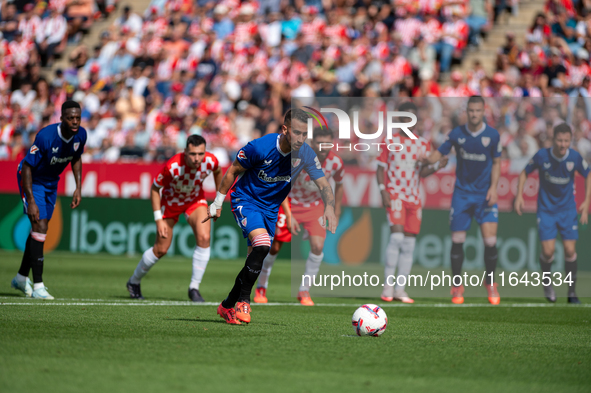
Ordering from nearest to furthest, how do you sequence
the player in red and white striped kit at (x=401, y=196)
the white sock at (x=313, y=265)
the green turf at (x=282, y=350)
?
1. the green turf at (x=282, y=350)
2. the white sock at (x=313, y=265)
3. the player in red and white striped kit at (x=401, y=196)


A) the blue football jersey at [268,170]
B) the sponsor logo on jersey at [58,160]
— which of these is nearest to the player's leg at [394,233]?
the blue football jersey at [268,170]

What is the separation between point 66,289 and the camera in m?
10.8

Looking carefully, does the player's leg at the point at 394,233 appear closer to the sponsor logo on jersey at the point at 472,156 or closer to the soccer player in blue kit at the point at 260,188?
the sponsor logo on jersey at the point at 472,156

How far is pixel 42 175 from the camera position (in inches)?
383

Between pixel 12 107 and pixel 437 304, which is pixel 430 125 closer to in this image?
pixel 437 304

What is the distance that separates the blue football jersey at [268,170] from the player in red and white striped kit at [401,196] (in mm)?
3441

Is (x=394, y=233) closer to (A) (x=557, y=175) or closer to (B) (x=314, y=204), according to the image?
(B) (x=314, y=204)

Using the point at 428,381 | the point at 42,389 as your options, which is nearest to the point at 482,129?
the point at 428,381

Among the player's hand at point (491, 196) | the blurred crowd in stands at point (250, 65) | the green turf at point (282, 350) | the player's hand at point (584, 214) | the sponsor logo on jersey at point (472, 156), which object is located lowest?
the green turf at point (282, 350)

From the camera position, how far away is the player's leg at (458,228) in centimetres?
1139

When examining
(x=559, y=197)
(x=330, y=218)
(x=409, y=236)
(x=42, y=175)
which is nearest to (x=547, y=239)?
(x=559, y=197)

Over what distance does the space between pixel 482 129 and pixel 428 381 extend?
22.7 feet

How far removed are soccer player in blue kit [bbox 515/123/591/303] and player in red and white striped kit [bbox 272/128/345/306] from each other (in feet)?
9.63

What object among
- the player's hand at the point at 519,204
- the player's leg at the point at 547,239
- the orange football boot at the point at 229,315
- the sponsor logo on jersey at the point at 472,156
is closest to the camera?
the orange football boot at the point at 229,315
